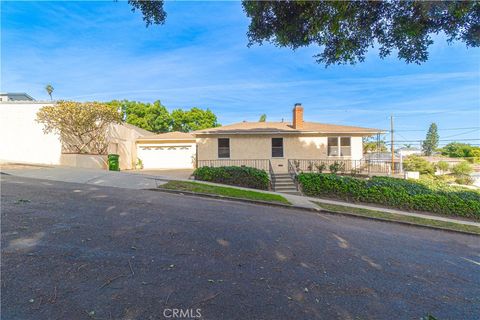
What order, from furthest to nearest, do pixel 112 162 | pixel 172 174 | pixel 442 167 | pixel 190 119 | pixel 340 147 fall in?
pixel 190 119 < pixel 442 167 < pixel 340 147 < pixel 112 162 < pixel 172 174

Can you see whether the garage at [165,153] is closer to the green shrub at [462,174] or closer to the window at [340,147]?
the window at [340,147]

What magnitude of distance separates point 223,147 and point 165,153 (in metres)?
7.57

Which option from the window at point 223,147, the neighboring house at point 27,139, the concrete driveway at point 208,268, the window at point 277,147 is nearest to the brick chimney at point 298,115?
the window at point 277,147

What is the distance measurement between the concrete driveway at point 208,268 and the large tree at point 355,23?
151 inches

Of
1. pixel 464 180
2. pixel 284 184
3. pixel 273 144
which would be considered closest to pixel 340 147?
pixel 273 144

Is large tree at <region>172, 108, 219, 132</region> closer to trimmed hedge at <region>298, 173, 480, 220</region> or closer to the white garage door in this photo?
the white garage door

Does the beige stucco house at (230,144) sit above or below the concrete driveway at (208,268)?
above

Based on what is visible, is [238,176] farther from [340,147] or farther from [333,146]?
[340,147]

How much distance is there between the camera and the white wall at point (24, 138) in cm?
1403

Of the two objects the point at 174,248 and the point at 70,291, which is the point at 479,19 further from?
the point at 70,291

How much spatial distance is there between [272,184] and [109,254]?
10759 millimetres

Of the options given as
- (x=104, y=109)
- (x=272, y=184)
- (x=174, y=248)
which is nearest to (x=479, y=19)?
(x=174, y=248)

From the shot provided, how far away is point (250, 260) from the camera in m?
3.88

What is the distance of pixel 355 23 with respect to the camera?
13.8 feet
